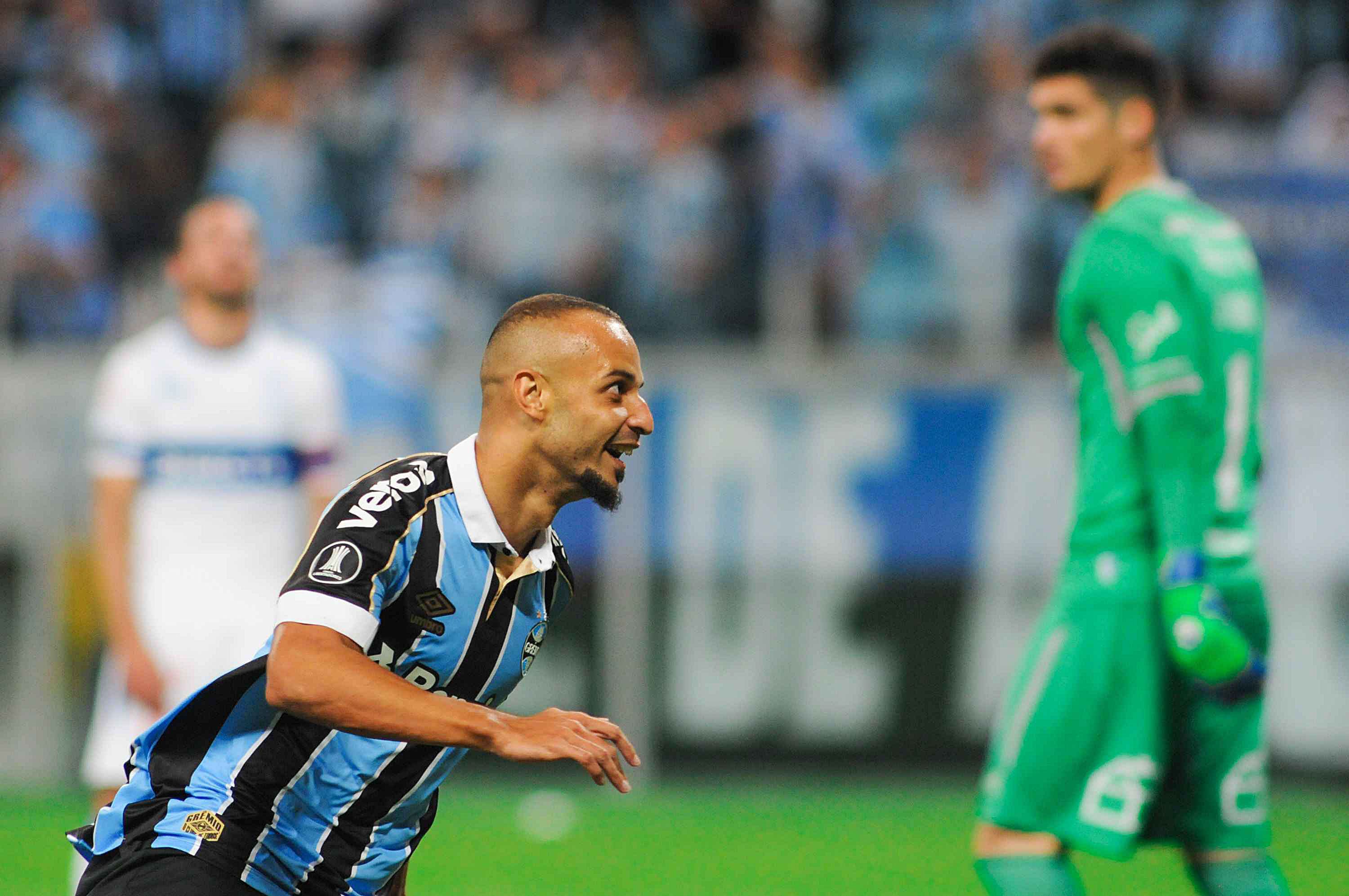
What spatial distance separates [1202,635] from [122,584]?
342cm

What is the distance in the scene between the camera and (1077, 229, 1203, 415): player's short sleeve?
3.68m

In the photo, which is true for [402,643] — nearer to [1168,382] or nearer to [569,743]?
[569,743]

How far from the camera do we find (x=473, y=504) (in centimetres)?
293

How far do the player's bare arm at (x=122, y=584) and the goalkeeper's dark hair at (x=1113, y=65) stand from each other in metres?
3.19

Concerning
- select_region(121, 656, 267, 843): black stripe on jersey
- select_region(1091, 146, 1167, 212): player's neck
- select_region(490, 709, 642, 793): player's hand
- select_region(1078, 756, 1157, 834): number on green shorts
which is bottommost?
select_region(1078, 756, 1157, 834): number on green shorts

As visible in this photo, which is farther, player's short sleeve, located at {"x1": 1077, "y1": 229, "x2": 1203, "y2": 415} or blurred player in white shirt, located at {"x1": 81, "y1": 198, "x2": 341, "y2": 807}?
blurred player in white shirt, located at {"x1": 81, "y1": 198, "x2": 341, "y2": 807}

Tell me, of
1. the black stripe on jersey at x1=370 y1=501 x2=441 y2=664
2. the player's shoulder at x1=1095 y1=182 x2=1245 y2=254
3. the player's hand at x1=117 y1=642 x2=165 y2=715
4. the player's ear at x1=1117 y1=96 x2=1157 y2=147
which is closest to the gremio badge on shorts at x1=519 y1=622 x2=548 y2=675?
the black stripe on jersey at x1=370 y1=501 x2=441 y2=664

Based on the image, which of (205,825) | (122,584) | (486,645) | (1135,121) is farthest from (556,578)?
(122,584)

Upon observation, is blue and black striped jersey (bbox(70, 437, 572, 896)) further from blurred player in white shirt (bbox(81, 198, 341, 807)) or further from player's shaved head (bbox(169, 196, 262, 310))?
player's shaved head (bbox(169, 196, 262, 310))

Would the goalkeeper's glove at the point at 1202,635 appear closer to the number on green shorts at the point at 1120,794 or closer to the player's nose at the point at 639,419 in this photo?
the number on green shorts at the point at 1120,794

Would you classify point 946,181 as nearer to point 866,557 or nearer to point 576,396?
point 866,557

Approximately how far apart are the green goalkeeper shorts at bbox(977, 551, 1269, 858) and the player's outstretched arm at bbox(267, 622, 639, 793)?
52.6 inches

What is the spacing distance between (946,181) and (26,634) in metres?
4.96

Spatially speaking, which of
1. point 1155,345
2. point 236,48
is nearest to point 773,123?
point 236,48
